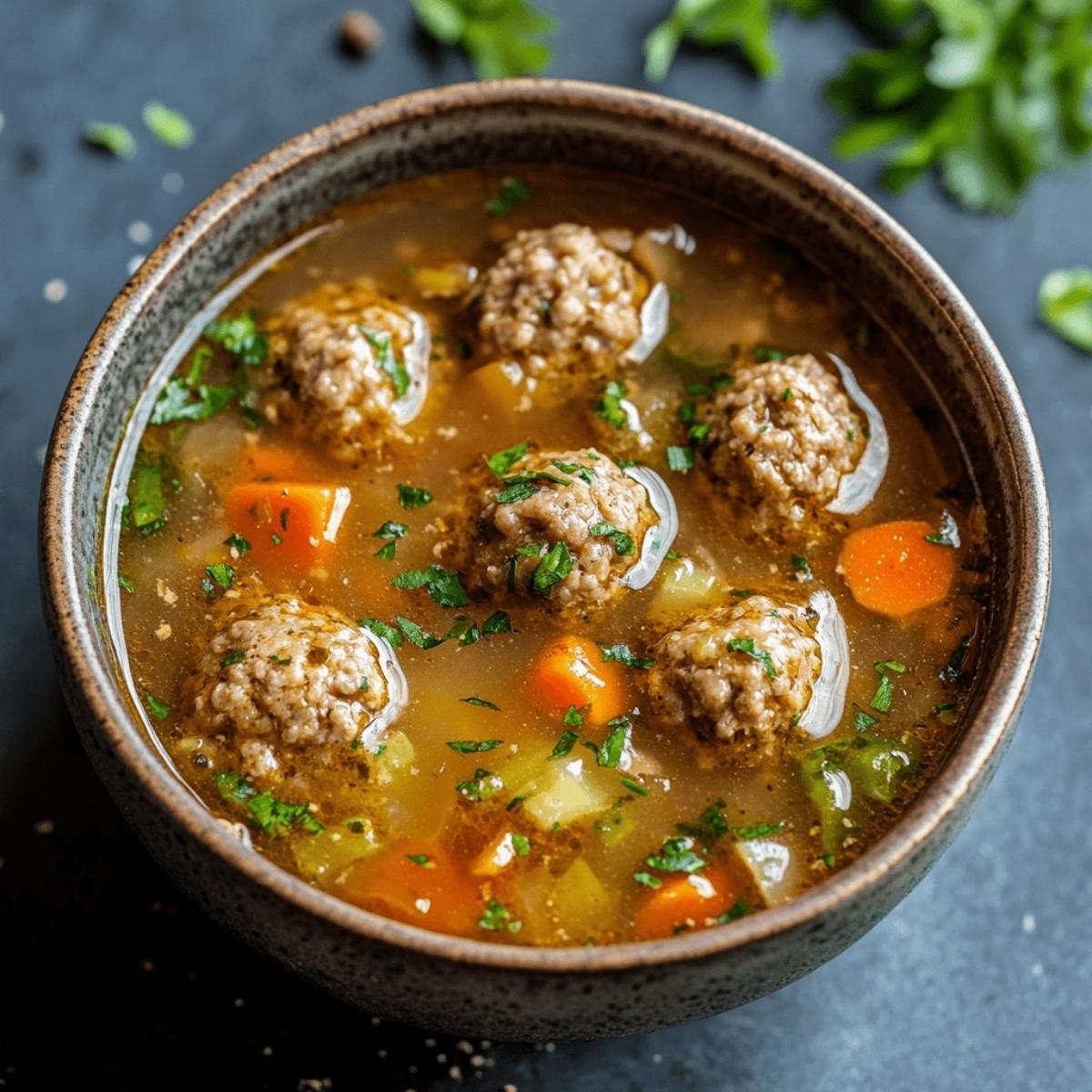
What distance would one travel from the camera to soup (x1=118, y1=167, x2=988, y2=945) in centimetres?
353

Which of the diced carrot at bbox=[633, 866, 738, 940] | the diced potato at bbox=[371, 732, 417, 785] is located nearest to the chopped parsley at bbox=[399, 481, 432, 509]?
the diced potato at bbox=[371, 732, 417, 785]

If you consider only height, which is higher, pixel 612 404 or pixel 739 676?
pixel 612 404

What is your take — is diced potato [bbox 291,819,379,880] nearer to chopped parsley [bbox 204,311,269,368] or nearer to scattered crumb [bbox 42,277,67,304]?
chopped parsley [bbox 204,311,269,368]

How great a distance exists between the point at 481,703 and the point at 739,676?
1.98 feet

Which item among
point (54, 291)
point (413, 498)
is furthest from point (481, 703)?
point (54, 291)

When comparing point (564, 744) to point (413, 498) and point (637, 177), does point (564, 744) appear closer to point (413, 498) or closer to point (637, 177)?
point (413, 498)

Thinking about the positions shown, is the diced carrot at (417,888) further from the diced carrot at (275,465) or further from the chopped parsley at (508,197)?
the chopped parsley at (508,197)

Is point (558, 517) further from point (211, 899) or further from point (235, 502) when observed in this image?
point (211, 899)

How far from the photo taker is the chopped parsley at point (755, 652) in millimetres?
3541

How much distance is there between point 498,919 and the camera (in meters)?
3.45

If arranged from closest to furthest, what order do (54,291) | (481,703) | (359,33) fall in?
(481,703) < (54,291) < (359,33)

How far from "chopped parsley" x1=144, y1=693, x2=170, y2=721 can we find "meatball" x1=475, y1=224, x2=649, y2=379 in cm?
121

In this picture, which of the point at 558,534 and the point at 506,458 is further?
the point at 506,458

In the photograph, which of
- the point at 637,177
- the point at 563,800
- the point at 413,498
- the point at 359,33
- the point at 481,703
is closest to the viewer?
the point at 563,800
